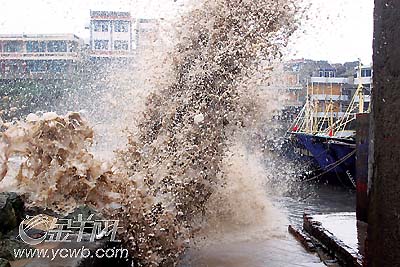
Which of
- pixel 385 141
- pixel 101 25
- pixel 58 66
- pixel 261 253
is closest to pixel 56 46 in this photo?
pixel 58 66

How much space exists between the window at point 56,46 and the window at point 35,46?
0.95 ft

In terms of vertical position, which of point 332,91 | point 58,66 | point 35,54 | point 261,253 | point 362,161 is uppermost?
point 35,54

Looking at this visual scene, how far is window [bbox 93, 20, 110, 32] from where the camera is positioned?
510 inches

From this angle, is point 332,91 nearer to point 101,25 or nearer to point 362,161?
point 101,25

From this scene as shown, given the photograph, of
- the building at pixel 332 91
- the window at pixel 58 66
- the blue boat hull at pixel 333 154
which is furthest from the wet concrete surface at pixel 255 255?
the building at pixel 332 91

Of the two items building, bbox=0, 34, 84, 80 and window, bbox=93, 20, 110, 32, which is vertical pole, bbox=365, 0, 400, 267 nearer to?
window, bbox=93, 20, 110, 32

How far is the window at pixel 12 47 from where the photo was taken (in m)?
21.8

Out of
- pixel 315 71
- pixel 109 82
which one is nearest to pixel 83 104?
pixel 109 82

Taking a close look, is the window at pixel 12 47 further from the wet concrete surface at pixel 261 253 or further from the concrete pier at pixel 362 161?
the concrete pier at pixel 362 161

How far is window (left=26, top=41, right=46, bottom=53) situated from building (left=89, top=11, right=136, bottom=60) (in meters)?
6.82

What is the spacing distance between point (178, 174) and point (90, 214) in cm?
143

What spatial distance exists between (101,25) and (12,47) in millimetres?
10478

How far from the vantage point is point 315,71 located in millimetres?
29641

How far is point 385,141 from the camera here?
6.61 feet
